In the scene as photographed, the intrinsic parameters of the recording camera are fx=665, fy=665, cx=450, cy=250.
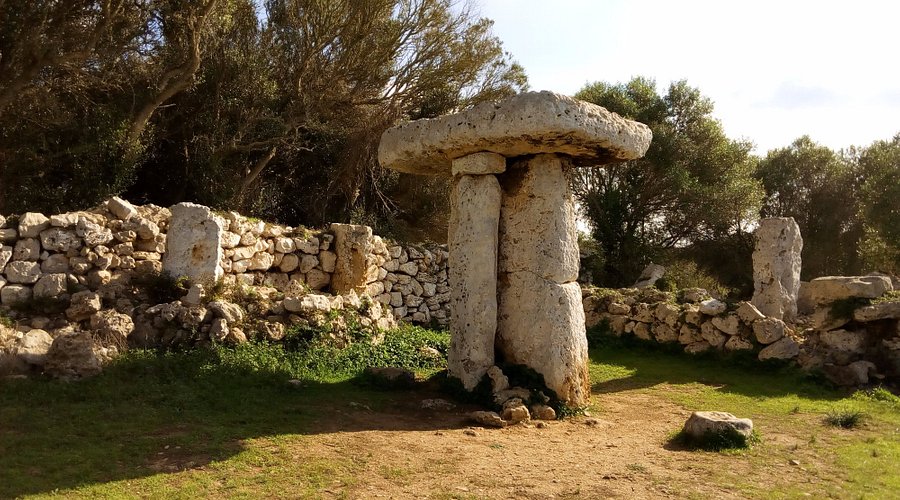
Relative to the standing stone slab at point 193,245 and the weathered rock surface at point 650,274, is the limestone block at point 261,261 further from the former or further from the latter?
the weathered rock surface at point 650,274

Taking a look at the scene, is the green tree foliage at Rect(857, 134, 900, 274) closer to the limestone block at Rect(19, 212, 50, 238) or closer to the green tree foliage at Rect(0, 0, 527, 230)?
the green tree foliage at Rect(0, 0, 527, 230)

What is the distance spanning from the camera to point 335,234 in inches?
514

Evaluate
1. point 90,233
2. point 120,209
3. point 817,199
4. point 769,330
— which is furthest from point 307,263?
point 817,199

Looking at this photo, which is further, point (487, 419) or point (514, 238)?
point (514, 238)

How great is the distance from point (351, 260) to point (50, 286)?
5141mm

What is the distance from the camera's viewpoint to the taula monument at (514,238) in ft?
25.1

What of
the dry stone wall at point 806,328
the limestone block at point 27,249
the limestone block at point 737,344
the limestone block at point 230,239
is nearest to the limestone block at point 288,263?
the limestone block at point 230,239

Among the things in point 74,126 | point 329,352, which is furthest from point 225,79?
point 329,352

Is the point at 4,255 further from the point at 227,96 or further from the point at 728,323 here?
the point at 728,323

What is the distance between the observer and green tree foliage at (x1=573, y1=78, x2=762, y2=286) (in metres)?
20.1

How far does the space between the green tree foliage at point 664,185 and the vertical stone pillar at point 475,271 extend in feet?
40.7

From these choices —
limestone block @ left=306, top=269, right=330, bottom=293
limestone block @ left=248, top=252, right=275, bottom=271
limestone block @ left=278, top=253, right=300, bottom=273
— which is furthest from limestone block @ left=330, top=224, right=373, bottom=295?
limestone block @ left=248, top=252, right=275, bottom=271

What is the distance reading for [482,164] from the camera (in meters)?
7.91

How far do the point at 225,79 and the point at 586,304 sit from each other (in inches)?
386
